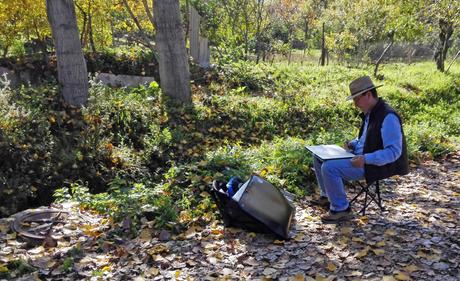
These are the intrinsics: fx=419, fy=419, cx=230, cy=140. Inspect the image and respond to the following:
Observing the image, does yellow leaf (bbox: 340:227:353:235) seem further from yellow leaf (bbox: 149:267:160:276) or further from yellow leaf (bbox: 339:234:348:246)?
yellow leaf (bbox: 149:267:160:276)

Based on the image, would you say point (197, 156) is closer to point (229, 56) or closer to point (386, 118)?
point (386, 118)

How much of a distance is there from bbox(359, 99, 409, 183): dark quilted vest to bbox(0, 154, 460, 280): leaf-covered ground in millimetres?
667

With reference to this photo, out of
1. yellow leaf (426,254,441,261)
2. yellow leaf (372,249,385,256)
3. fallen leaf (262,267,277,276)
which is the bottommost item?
fallen leaf (262,267,277,276)

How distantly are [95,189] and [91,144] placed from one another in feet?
2.70

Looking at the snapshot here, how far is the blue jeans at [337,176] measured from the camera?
4.76 m

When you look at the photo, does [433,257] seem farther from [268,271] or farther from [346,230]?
[268,271]

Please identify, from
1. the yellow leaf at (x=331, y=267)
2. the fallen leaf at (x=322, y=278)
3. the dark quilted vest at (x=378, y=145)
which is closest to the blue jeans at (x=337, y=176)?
the dark quilted vest at (x=378, y=145)

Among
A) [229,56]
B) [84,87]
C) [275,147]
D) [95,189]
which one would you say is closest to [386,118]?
[275,147]

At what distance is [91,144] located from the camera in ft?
Result: 23.5

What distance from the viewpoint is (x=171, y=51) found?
31.7ft

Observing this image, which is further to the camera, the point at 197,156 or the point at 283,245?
the point at 197,156

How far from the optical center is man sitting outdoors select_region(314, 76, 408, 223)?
4535 millimetres

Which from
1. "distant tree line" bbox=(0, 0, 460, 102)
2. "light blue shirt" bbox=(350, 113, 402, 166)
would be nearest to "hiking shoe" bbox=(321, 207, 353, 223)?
"light blue shirt" bbox=(350, 113, 402, 166)

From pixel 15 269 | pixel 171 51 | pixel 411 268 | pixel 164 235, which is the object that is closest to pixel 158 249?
pixel 164 235
